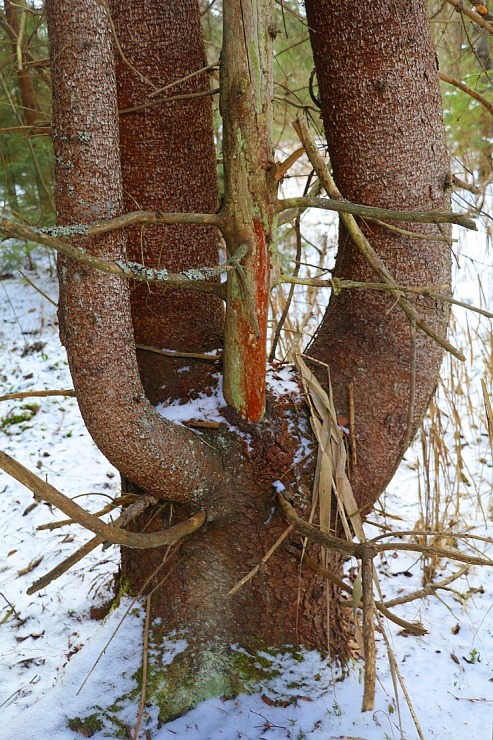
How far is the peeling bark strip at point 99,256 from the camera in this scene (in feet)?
4.46

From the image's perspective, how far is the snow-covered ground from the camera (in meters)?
1.68

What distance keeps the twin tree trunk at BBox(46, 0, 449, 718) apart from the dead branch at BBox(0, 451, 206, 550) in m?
0.09

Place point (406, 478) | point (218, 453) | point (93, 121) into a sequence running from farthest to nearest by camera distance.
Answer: point (406, 478), point (218, 453), point (93, 121)

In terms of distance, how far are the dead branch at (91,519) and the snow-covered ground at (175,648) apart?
206mm

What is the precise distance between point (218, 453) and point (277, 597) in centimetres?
45

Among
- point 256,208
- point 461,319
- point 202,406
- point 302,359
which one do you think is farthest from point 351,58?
point 461,319

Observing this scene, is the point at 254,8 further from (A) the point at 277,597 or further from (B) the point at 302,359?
(A) the point at 277,597

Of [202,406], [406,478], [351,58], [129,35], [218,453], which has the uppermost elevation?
[129,35]

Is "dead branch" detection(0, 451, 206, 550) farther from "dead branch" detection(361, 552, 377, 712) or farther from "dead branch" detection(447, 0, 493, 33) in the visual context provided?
"dead branch" detection(447, 0, 493, 33)

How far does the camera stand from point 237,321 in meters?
1.61

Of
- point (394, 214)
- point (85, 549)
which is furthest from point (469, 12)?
point (85, 549)

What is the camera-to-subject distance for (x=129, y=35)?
1.72 metres

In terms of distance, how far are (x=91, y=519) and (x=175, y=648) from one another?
669mm

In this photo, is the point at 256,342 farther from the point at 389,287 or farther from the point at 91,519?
the point at 91,519
